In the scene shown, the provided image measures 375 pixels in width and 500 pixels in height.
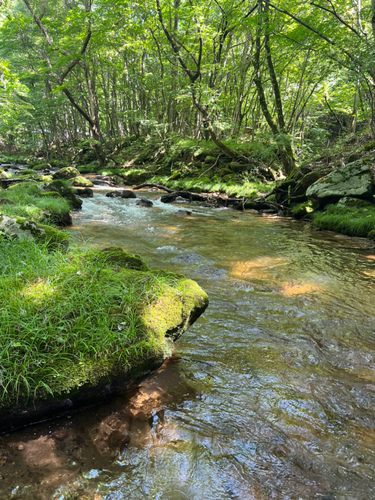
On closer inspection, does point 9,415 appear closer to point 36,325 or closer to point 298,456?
point 36,325

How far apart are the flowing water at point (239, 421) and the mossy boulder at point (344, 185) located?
604 cm

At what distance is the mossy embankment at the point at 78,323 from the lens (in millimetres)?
1903

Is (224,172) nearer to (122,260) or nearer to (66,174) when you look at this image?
(66,174)

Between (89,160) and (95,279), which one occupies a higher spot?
(89,160)

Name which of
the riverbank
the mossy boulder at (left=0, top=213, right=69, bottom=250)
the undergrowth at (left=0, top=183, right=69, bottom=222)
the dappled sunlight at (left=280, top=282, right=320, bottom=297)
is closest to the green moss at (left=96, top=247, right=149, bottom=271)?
the mossy boulder at (left=0, top=213, right=69, bottom=250)

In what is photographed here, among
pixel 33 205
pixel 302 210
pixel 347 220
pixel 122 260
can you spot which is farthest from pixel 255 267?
pixel 33 205

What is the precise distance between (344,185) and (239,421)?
32.2 ft

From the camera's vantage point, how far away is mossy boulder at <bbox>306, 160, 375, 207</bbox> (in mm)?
9172

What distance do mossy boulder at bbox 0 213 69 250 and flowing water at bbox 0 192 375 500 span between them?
249 centimetres

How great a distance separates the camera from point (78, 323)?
7.52 ft

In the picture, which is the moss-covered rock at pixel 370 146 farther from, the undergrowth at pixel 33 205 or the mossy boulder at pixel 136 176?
the mossy boulder at pixel 136 176

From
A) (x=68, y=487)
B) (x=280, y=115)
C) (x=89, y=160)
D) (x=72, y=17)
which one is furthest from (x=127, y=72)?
(x=68, y=487)

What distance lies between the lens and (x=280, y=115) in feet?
41.2

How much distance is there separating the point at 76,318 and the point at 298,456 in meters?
1.91
